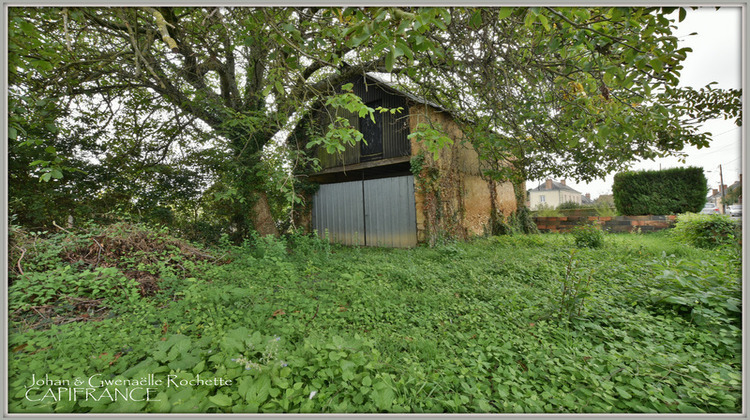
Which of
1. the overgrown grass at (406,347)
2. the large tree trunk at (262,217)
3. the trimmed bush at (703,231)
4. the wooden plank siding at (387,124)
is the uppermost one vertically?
the wooden plank siding at (387,124)

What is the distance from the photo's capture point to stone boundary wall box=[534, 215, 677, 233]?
914 centimetres

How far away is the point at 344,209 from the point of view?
9.30 meters

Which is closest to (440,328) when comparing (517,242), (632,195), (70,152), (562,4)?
(562,4)

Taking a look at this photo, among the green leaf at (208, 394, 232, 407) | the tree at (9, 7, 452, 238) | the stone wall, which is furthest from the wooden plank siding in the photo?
the green leaf at (208, 394, 232, 407)

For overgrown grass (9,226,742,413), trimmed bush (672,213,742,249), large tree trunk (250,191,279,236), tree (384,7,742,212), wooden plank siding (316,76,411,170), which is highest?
wooden plank siding (316,76,411,170)

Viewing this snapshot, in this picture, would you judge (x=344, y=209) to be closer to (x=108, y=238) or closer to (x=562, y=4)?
(x=108, y=238)

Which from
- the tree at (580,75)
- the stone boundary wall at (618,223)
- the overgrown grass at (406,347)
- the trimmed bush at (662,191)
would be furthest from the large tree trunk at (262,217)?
the trimmed bush at (662,191)

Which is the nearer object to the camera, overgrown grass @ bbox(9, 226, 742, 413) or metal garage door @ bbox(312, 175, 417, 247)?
overgrown grass @ bbox(9, 226, 742, 413)

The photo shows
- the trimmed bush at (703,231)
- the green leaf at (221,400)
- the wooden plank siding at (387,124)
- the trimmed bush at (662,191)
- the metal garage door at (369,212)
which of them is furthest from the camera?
the trimmed bush at (662,191)

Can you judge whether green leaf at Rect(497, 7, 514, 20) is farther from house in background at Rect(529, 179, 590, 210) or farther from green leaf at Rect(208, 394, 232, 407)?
house in background at Rect(529, 179, 590, 210)

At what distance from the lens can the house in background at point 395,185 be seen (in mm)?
7668

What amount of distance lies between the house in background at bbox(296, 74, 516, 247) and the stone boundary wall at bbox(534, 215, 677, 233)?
10.9 ft

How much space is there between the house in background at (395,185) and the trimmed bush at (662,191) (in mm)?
6341

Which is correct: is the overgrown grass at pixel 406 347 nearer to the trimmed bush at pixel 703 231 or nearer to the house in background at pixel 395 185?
the trimmed bush at pixel 703 231
